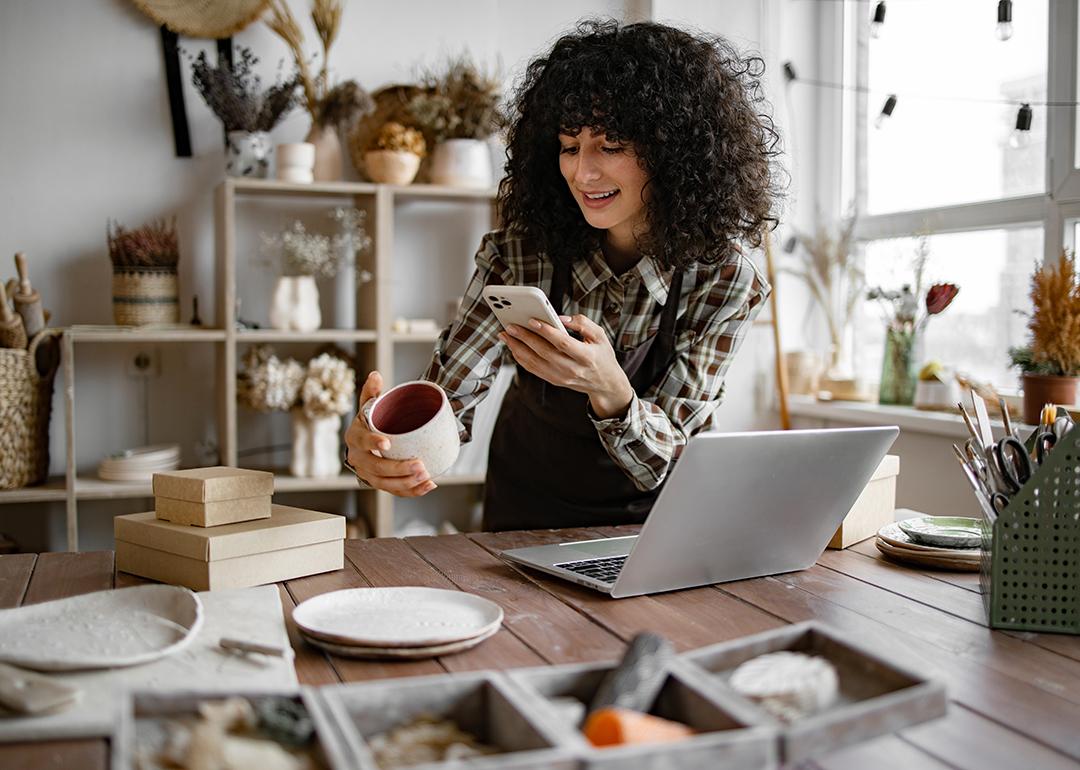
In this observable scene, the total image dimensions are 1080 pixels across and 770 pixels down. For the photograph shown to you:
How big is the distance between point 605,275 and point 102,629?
1097 mm

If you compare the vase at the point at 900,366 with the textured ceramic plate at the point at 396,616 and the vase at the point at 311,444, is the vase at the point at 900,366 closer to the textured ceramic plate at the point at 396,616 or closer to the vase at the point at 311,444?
the vase at the point at 311,444

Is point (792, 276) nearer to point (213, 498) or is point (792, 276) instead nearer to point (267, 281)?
point (267, 281)

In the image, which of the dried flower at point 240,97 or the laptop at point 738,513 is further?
the dried flower at point 240,97

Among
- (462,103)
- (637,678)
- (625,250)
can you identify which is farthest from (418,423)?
(462,103)

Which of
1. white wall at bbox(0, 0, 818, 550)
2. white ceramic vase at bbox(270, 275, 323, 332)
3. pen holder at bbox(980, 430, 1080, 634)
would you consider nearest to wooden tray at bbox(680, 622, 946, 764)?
pen holder at bbox(980, 430, 1080, 634)

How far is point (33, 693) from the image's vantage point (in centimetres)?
83

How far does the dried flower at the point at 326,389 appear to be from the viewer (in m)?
3.09

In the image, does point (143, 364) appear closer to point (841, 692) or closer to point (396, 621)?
point (396, 621)

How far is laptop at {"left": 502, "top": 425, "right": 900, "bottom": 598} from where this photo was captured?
3.75 feet

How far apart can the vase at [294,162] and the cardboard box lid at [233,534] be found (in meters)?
1.89

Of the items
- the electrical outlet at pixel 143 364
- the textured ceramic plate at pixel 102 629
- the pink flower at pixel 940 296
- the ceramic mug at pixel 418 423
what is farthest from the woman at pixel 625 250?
the electrical outlet at pixel 143 364

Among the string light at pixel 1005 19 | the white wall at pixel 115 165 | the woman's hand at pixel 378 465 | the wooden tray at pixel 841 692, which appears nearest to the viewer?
the wooden tray at pixel 841 692

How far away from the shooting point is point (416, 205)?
3482mm

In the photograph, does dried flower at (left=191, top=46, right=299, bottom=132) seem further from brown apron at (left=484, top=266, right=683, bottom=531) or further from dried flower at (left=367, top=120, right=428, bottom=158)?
brown apron at (left=484, top=266, right=683, bottom=531)
